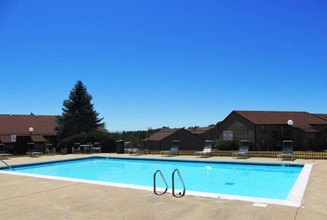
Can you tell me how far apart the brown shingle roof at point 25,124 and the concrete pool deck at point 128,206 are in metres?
28.1

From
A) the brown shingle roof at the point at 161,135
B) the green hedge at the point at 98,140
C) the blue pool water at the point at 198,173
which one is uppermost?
the brown shingle roof at the point at 161,135

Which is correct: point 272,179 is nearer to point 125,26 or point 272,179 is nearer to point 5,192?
point 5,192

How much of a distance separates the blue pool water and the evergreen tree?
61.6 ft

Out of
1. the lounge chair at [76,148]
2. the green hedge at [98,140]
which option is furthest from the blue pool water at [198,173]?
the green hedge at [98,140]

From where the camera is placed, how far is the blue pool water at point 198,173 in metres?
10.3

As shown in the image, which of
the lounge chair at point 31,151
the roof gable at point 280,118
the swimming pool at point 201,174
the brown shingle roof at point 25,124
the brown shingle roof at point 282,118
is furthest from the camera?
the roof gable at point 280,118

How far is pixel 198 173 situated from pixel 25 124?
91.5ft

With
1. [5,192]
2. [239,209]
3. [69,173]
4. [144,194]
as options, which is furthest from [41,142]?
[239,209]

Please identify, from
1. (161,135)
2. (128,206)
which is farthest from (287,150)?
(161,135)

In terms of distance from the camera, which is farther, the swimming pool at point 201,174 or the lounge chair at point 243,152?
the lounge chair at point 243,152

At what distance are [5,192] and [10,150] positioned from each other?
15.4m

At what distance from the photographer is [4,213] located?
19.5 ft

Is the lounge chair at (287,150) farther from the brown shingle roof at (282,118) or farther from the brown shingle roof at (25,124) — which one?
the brown shingle roof at (25,124)

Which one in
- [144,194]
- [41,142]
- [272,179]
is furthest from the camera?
[41,142]
